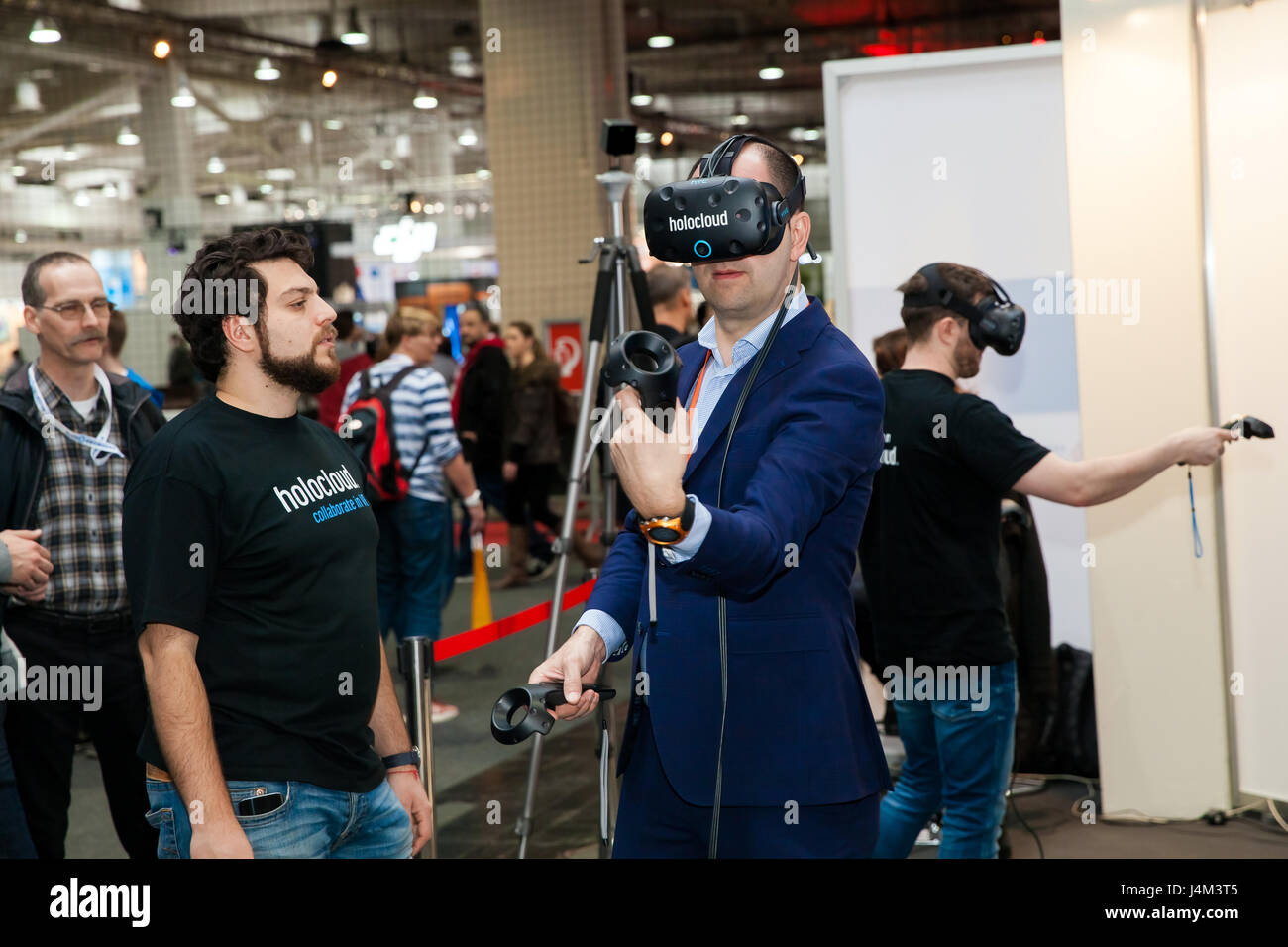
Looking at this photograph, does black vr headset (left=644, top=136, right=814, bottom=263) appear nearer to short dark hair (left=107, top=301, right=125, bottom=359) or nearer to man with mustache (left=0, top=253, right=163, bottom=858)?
man with mustache (left=0, top=253, right=163, bottom=858)

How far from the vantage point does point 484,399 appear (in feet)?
24.3

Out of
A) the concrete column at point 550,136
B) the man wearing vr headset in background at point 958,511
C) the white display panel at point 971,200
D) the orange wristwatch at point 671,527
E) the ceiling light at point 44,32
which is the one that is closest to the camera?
the orange wristwatch at point 671,527

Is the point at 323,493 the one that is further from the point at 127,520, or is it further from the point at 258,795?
the point at 258,795

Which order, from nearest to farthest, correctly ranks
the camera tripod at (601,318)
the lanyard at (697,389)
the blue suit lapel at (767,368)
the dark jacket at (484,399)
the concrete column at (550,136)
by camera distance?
1. the blue suit lapel at (767,368)
2. the lanyard at (697,389)
3. the camera tripod at (601,318)
4. the dark jacket at (484,399)
5. the concrete column at (550,136)

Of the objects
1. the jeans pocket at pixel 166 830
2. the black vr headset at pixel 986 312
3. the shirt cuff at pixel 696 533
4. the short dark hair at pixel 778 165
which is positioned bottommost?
the jeans pocket at pixel 166 830

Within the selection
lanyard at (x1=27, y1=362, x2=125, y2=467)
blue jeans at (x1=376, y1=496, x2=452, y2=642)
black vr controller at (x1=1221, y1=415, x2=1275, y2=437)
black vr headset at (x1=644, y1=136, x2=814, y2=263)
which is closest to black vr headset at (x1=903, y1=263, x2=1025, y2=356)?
black vr controller at (x1=1221, y1=415, x2=1275, y2=437)

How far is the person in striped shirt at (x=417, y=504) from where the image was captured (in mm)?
4891

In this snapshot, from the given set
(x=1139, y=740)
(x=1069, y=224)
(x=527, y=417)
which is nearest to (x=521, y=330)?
(x=527, y=417)

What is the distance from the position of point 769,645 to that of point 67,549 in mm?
1803

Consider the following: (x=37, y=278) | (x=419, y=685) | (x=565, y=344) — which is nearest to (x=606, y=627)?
(x=419, y=685)

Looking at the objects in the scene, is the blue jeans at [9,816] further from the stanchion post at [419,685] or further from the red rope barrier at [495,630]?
the red rope barrier at [495,630]

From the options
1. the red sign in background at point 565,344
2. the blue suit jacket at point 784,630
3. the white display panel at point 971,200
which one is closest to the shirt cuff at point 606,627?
the blue suit jacket at point 784,630

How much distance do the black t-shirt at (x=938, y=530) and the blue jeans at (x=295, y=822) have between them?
1297mm

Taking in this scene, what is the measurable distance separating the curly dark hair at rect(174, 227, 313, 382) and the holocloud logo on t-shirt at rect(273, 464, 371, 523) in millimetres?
234
